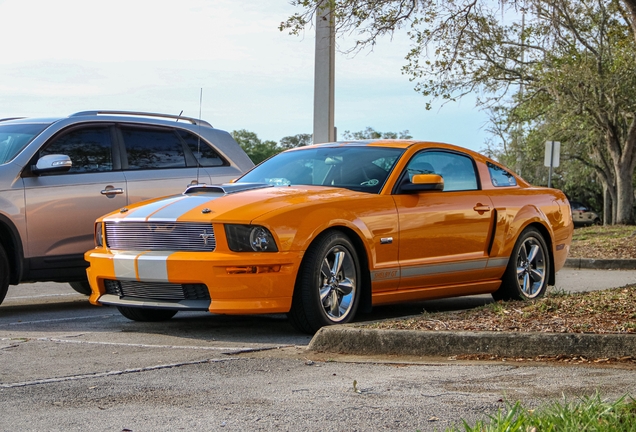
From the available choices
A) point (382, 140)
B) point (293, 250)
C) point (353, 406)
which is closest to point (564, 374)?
point (353, 406)


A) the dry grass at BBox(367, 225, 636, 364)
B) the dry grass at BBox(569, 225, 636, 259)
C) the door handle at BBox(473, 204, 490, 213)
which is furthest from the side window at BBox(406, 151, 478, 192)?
the dry grass at BBox(569, 225, 636, 259)

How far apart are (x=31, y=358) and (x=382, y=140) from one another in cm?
390

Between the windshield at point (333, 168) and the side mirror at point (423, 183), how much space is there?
0.21m

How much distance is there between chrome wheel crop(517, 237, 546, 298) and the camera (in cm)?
908

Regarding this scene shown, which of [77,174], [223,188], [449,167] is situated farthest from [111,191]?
[449,167]

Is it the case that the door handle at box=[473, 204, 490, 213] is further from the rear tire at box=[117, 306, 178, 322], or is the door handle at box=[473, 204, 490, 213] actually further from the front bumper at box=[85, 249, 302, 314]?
the rear tire at box=[117, 306, 178, 322]

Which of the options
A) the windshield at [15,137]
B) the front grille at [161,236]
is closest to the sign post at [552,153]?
the windshield at [15,137]

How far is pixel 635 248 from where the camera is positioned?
59.1ft

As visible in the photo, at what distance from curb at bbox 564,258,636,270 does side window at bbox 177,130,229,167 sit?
8712mm

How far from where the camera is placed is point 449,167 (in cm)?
859

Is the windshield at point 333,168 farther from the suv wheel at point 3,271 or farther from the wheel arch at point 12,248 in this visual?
the suv wheel at point 3,271

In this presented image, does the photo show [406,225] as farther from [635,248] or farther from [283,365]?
[635,248]

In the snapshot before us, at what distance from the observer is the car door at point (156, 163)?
365 inches

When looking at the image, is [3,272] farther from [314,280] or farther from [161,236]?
[314,280]
